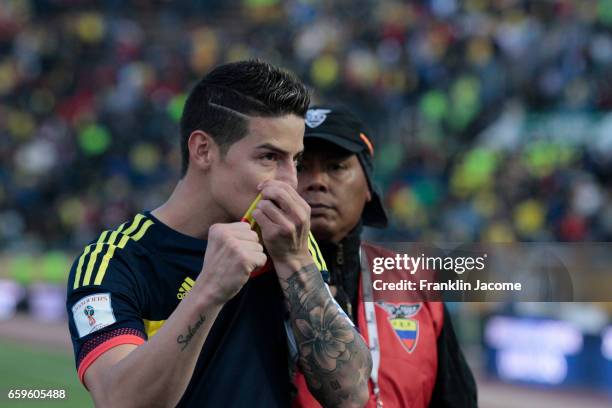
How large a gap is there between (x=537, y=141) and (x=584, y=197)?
1.67 metres

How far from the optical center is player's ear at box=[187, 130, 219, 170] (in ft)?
8.87

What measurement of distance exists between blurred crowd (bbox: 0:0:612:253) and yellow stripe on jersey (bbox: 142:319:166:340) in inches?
406

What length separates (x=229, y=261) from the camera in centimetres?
237

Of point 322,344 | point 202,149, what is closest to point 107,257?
point 202,149

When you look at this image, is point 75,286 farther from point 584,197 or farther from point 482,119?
point 482,119

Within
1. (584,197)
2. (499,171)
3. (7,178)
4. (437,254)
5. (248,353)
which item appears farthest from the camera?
Result: (7,178)

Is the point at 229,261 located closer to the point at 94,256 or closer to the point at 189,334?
the point at 189,334

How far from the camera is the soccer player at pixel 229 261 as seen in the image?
97.8 inches

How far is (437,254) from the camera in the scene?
3408 mm

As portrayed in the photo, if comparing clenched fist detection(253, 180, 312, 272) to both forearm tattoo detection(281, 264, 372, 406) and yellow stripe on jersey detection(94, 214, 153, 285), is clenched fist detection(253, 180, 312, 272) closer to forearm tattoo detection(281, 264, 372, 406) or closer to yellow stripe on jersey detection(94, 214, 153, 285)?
forearm tattoo detection(281, 264, 372, 406)

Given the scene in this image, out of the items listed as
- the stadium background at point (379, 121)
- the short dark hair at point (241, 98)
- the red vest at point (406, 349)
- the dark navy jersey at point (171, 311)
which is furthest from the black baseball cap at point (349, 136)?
the stadium background at point (379, 121)

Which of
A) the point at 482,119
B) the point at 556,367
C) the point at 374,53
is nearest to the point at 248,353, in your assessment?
the point at 556,367

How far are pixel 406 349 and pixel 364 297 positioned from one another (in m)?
0.23

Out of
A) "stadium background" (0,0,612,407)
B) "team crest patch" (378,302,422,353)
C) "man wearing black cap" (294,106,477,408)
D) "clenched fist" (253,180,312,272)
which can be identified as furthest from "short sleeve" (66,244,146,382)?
"stadium background" (0,0,612,407)
